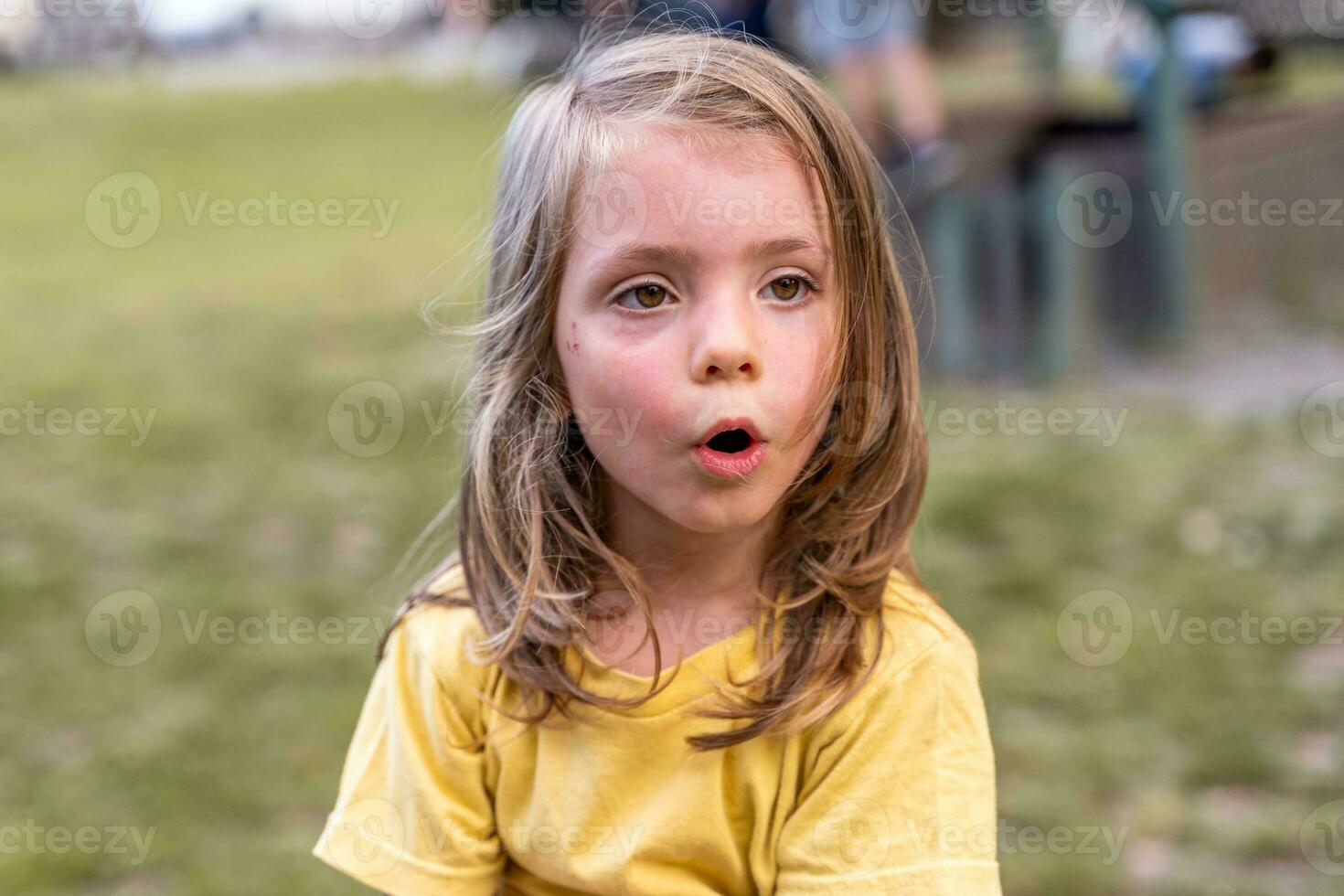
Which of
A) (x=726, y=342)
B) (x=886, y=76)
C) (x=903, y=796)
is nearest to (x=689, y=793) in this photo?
(x=903, y=796)

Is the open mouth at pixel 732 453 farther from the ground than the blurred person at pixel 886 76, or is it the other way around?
the blurred person at pixel 886 76

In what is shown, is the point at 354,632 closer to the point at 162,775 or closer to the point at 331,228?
the point at 162,775

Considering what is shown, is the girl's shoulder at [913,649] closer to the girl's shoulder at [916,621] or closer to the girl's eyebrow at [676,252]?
the girl's shoulder at [916,621]

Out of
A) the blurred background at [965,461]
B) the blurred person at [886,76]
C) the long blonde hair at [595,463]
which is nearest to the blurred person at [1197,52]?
the blurred background at [965,461]

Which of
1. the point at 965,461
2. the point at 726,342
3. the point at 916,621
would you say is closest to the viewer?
the point at 726,342

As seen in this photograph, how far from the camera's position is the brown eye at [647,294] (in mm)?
1411

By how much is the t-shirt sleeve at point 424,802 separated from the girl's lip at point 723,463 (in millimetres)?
429

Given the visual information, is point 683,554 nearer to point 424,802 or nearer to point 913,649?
point 913,649

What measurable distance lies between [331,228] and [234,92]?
7227 millimetres

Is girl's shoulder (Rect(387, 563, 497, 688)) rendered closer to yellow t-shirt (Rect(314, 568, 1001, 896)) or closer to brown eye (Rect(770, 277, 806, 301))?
yellow t-shirt (Rect(314, 568, 1001, 896))

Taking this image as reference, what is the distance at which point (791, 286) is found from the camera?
4.79 feet

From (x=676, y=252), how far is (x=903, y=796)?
24.8 inches

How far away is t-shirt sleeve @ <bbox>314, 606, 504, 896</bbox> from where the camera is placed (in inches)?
62.8

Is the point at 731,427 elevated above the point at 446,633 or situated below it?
above
